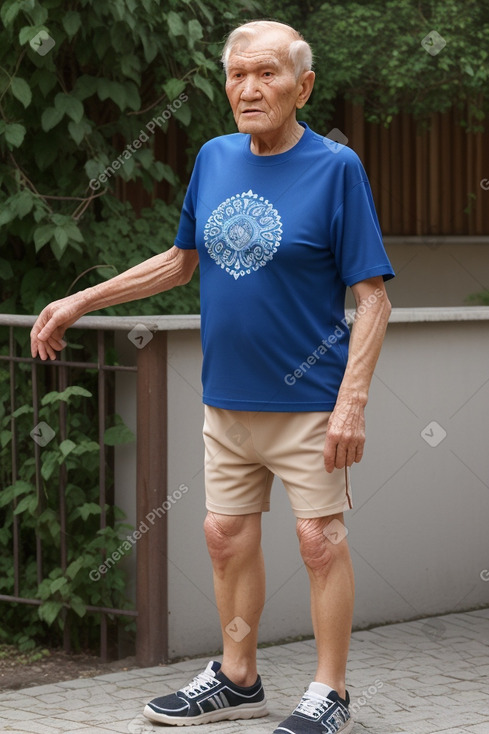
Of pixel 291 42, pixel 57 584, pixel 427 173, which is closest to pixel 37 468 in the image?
pixel 57 584

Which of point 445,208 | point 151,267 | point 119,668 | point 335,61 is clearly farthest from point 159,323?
point 445,208

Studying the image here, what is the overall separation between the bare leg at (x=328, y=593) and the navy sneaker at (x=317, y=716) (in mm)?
49

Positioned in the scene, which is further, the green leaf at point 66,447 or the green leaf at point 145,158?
the green leaf at point 145,158

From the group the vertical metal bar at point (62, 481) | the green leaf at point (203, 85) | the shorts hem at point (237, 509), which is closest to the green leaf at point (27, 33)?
the green leaf at point (203, 85)

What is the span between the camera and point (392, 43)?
8.08m

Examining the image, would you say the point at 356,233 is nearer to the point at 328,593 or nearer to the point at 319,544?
the point at 319,544

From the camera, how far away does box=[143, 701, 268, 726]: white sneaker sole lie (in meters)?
4.03

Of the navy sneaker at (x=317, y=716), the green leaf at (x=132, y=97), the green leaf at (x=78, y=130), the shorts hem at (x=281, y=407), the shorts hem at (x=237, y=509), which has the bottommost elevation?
the navy sneaker at (x=317, y=716)

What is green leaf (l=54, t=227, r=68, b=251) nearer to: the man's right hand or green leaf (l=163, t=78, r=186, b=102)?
green leaf (l=163, t=78, r=186, b=102)

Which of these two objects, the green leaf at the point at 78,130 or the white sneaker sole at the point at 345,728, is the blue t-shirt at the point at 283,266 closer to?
the white sneaker sole at the point at 345,728

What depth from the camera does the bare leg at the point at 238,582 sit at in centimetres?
404

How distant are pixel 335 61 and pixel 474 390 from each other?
10.3 ft

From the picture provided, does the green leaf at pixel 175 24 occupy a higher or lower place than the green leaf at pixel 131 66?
higher

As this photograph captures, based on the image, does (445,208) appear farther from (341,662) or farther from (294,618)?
(341,662)
